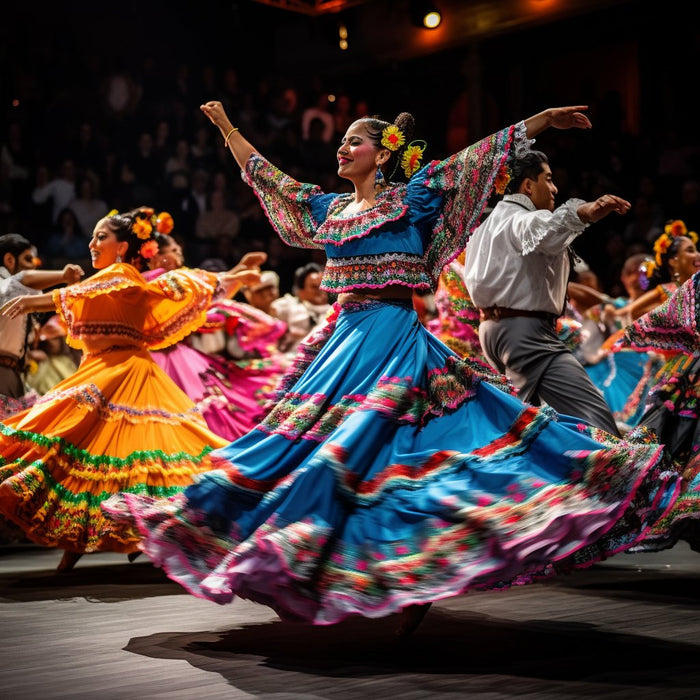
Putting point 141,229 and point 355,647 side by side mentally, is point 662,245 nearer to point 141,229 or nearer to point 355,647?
point 141,229

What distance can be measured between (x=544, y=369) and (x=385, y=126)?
117 cm

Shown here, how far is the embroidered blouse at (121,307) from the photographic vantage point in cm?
451

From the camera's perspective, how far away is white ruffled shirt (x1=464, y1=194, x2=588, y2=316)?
4074 mm

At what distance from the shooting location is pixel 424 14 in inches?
381

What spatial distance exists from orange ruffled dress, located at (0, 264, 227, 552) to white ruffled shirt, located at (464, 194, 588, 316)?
1321 mm

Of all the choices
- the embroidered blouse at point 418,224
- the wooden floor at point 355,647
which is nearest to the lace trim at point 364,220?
the embroidered blouse at point 418,224

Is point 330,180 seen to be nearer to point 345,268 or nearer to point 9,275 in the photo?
point 9,275

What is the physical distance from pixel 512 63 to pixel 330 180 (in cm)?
227

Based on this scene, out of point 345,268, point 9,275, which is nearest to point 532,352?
point 345,268

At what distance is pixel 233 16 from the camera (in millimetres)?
10992

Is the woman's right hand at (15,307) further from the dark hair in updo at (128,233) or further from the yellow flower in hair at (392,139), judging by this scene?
the yellow flower in hair at (392,139)

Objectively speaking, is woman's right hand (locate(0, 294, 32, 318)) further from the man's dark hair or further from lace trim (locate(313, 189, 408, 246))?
the man's dark hair

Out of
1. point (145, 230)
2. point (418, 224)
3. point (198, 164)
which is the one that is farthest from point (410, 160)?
point (198, 164)

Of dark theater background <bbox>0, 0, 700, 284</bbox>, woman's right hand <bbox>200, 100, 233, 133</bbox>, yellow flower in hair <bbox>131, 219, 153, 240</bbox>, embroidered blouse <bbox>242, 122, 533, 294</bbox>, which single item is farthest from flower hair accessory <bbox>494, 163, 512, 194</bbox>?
dark theater background <bbox>0, 0, 700, 284</bbox>
